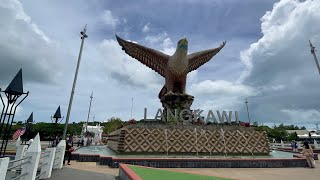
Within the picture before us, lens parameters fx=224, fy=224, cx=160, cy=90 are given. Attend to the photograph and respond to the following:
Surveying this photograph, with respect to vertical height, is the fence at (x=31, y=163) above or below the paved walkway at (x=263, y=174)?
above

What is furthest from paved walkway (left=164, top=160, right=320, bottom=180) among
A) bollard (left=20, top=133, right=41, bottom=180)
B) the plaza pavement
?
bollard (left=20, top=133, right=41, bottom=180)

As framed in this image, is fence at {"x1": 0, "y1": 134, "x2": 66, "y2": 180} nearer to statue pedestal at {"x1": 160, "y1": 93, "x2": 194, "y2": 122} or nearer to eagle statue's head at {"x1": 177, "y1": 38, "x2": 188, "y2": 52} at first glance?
statue pedestal at {"x1": 160, "y1": 93, "x2": 194, "y2": 122}

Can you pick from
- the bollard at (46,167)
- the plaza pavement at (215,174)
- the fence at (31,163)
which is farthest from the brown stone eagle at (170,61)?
the bollard at (46,167)

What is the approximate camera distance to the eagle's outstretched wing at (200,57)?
1096 inches

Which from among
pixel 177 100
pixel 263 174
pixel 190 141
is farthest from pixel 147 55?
pixel 263 174

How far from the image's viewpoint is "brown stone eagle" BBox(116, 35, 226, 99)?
25.4 meters

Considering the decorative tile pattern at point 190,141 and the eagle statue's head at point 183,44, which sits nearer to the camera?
the decorative tile pattern at point 190,141

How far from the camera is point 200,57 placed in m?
28.8

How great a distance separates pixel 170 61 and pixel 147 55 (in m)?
3.14

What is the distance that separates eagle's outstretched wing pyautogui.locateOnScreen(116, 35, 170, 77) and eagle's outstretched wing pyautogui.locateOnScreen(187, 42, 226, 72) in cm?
314

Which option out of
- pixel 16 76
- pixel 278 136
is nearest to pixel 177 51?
pixel 16 76

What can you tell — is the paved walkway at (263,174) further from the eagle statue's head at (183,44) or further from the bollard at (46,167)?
the eagle statue's head at (183,44)

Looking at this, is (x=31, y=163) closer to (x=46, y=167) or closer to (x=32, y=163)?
(x=32, y=163)

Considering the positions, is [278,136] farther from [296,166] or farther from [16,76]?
[16,76]
